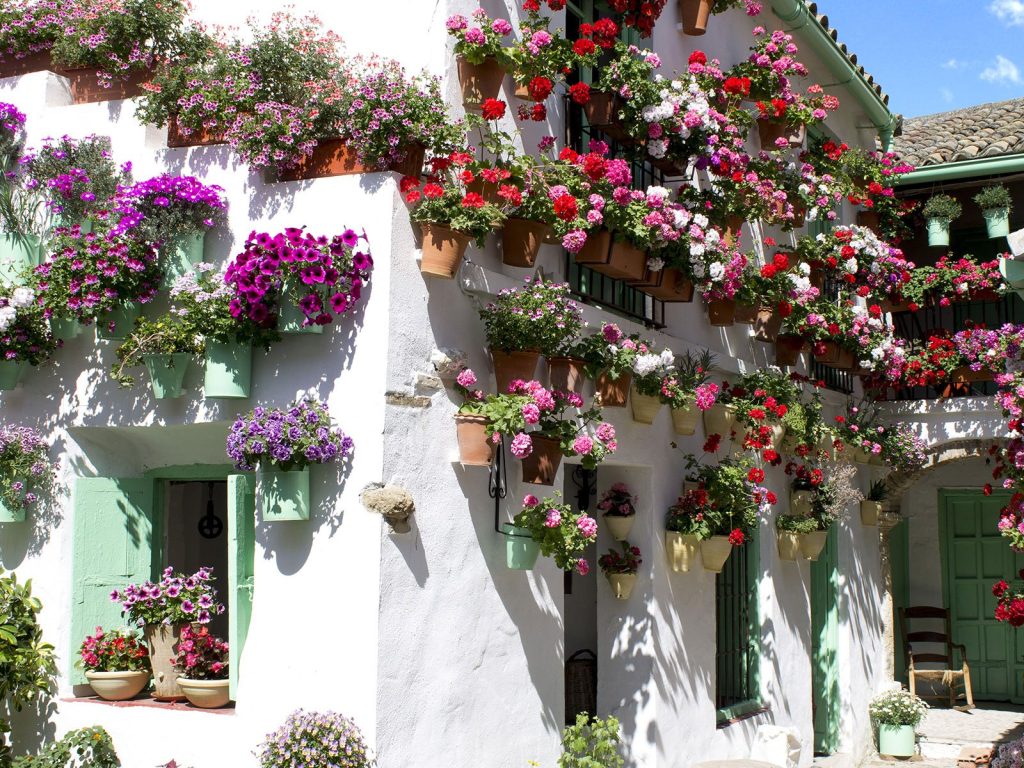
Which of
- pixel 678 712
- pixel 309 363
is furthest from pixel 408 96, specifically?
pixel 678 712

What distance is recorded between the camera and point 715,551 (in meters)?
8.40

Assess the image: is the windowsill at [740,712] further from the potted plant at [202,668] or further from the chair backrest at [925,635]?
the chair backrest at [925,635]

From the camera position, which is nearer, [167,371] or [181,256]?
[167,371]

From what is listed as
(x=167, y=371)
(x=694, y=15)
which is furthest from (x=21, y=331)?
(x=694, y=15)

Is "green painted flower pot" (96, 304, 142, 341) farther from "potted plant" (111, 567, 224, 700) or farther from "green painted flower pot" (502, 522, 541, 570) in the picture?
"green painted flower pot" (502, 522, 541, 570)

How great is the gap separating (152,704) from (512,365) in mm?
2591

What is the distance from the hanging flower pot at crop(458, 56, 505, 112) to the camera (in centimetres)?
636

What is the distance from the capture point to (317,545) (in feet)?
19.0

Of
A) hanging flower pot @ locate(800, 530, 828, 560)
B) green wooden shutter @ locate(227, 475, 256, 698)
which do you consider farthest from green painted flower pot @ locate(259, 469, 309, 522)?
hanging flower pot @ locate(800, 530, 828, 560)

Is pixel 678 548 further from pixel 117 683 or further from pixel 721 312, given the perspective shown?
pixel 117 683

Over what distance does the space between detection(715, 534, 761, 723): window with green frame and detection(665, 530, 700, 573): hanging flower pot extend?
1027 mm

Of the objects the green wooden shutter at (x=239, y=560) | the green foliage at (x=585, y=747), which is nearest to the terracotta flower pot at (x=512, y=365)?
the green wooden shutter at (x=239, y=560)

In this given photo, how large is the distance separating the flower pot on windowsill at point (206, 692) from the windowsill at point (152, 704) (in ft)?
0.12

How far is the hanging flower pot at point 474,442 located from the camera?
20.0 ft
